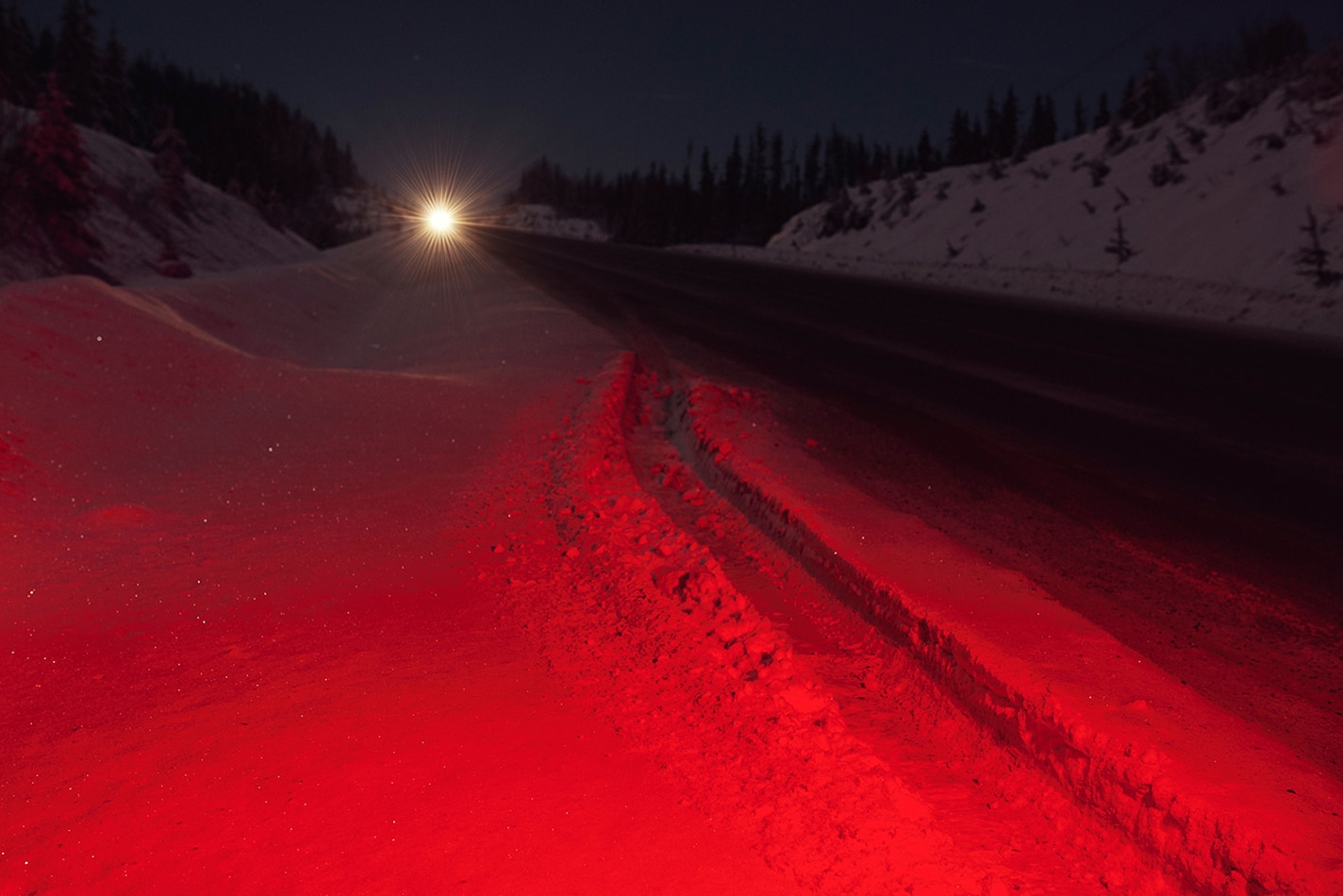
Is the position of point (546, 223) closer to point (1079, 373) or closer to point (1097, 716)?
point (1079, 373)

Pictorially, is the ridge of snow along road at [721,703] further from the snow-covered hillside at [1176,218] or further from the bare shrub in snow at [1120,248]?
the bare shrub in snow at [1120,248]

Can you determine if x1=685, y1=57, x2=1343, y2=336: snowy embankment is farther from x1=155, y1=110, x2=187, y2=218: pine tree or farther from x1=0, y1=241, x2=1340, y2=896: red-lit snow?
x1=155, y1=110, x2=187, y2=218: pine tree

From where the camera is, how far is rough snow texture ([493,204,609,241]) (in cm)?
12825

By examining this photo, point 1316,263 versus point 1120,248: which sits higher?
point 1120,248

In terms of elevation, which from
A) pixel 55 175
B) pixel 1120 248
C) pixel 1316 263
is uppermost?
pixel 1120 248

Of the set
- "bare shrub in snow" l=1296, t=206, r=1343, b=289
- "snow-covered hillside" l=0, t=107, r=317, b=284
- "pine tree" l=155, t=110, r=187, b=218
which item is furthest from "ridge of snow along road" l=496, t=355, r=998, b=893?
"pine tree" l=155, t=110, r=187, b=218

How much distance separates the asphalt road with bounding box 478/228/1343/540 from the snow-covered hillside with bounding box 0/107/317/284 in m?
11.0

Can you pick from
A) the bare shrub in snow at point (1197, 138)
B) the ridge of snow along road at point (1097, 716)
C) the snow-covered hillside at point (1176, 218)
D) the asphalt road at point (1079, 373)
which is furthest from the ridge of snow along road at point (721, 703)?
the bare shrub in snow at point (1197, 138)

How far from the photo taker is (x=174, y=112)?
8100 cm

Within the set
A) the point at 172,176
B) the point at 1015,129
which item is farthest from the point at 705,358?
the point at 1015,129

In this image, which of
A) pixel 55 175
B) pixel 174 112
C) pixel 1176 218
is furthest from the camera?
pixel 174 112

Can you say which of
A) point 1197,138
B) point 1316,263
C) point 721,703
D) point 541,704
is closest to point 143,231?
point 541,704

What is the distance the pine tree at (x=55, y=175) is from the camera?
19.0m

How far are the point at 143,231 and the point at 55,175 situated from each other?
6098 mm
